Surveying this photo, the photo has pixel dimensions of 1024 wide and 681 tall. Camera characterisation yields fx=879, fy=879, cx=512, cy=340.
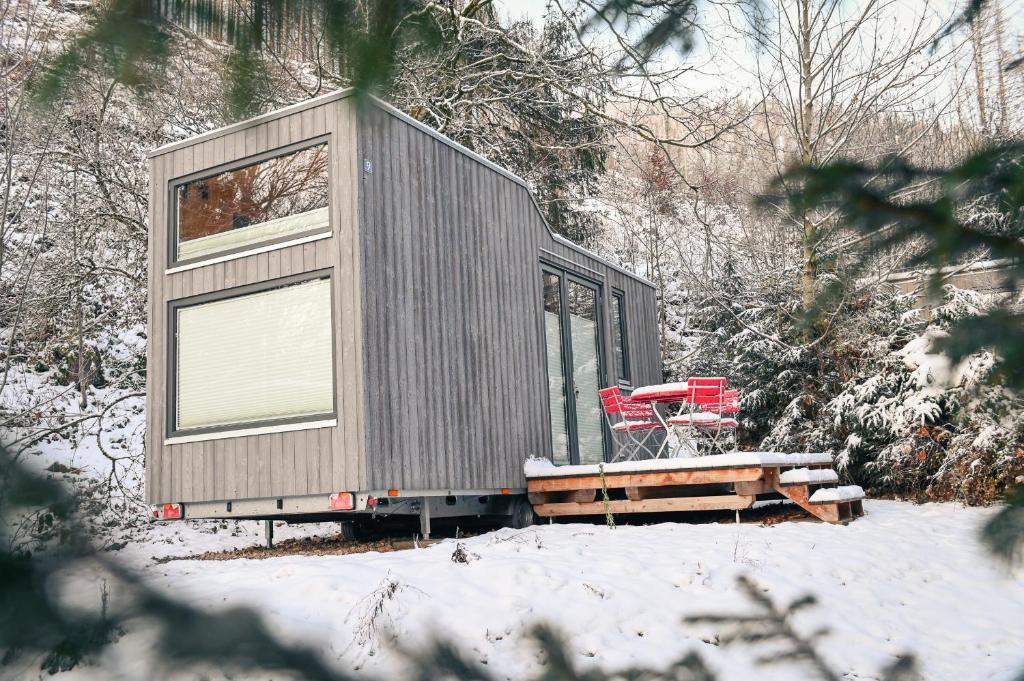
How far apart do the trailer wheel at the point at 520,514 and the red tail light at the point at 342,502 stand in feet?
6.88

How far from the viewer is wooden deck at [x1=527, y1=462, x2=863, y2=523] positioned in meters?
6.89

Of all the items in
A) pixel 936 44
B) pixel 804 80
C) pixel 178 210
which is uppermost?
pixel 804 80

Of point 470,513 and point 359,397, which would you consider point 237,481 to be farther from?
point 470,513

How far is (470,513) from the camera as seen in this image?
24.1 ft

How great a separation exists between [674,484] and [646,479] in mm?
231

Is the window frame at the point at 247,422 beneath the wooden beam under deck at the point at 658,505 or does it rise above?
above

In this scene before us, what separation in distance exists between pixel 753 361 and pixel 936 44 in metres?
10.4

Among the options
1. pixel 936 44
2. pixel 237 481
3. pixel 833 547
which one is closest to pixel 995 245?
pixel 936 44

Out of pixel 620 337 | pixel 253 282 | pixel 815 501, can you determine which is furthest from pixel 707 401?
pixel 253 282

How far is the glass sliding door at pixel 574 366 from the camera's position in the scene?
345 inches

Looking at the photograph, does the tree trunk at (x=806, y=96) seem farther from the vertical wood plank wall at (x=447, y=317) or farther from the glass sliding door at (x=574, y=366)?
the vertical wood plank wall at (x=447, y=317)

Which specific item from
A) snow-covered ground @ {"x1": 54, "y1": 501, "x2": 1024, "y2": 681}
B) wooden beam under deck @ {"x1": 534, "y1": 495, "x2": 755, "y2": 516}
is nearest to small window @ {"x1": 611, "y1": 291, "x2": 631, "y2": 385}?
wooden beam under deck @ {"x1": 534, "y1": 495, "x2": 755, "y2": 516}

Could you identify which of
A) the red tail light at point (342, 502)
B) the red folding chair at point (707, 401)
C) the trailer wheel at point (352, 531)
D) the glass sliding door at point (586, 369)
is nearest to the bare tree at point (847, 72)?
the glass sliding door at point (586, 369)

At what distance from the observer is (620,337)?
10273mm
